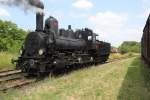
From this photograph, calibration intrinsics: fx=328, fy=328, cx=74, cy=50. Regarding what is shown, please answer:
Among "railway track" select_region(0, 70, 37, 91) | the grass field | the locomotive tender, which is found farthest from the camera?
the locomotive tender

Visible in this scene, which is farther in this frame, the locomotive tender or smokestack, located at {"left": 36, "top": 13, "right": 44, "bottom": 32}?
smokestack, located at {"left": 36, "top": 13, "right": 44, "bottom": 32}

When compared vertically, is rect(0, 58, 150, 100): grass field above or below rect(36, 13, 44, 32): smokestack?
below

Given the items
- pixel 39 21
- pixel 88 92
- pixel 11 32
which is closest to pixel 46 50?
pixel 39 21

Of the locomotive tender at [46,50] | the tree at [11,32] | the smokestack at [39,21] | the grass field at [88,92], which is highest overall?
the tree at [11,32]

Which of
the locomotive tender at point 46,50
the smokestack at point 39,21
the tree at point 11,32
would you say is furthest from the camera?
the tree at point 11,32

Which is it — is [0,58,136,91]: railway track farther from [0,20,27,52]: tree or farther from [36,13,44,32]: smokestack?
[0,20,27,52]: tree

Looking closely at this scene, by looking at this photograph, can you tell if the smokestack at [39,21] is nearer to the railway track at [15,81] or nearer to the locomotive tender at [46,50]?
the locomotive tender at [46,50]

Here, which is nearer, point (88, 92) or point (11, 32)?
point (88, 92)

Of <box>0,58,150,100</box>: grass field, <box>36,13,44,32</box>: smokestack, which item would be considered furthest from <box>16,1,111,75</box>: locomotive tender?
<box>0,58,150,100</box>: grass field

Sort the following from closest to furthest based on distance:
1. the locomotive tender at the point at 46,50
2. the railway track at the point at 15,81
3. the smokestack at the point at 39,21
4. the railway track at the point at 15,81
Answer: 1. the railway track at the point at 15,81
2. the railway track at the point at 15,81
3. the locomotive tender at the point at 46,50
4. the smokestack at the point at 39,21

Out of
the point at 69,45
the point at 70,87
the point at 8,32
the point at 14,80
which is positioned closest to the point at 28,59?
the point at 14,80

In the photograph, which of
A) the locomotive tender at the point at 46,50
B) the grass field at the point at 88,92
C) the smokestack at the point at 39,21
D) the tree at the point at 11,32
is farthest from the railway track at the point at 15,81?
the tree at the point at 11,32

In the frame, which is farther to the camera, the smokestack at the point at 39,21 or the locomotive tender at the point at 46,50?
the smokestack at the point at 39,21

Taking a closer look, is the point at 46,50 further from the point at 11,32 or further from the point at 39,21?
the point at 11,32
